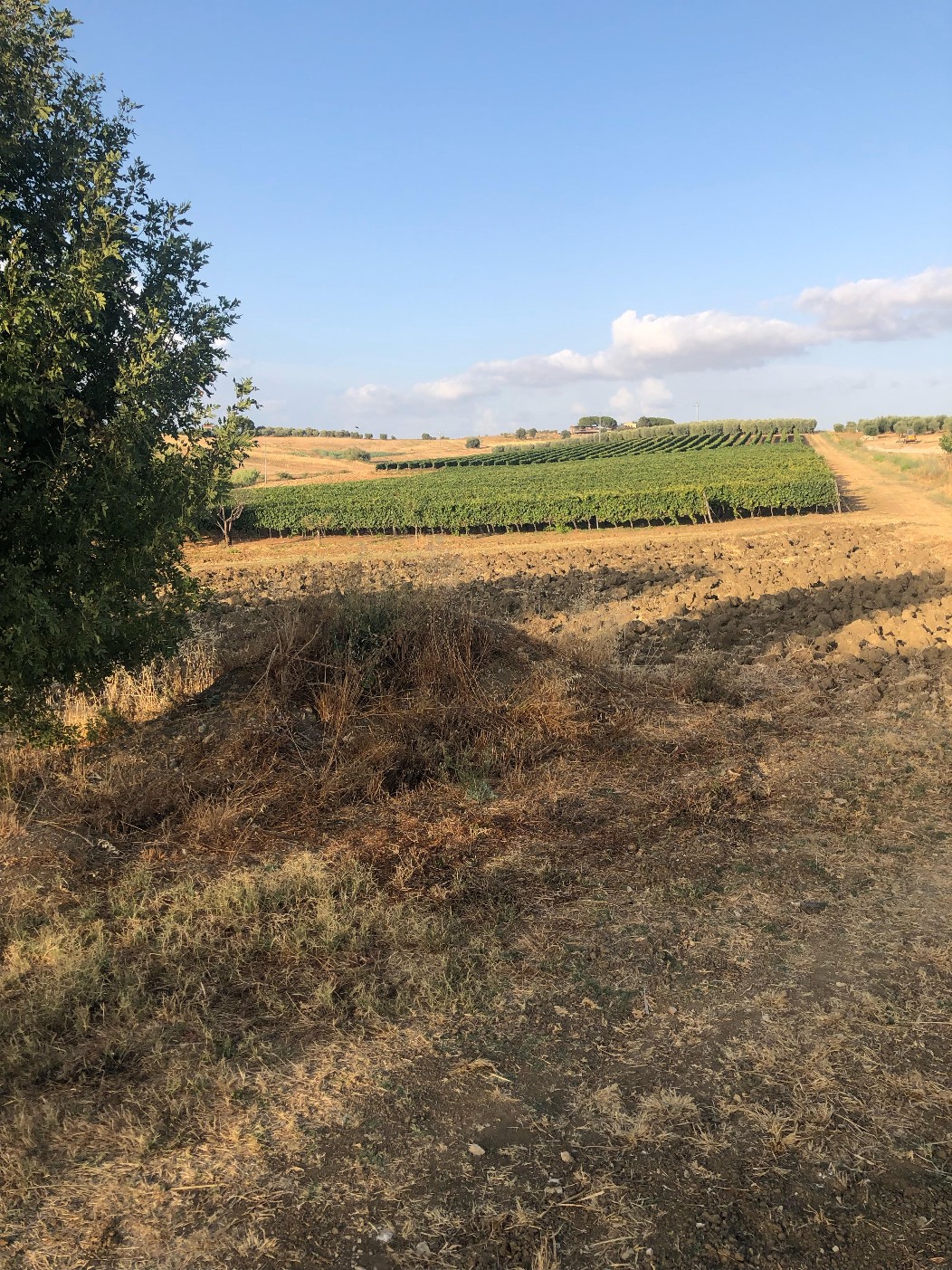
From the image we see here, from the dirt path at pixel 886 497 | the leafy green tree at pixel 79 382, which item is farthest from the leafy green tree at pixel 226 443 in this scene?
the dirt path at pixel 886 497

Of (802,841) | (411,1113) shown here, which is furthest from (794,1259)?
(802,841)

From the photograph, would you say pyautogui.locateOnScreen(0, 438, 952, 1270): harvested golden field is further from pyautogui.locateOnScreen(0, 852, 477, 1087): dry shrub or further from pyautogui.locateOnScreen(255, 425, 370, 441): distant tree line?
pyautogui.locateOnScreen(255, 425, 370, 441): distant tree line

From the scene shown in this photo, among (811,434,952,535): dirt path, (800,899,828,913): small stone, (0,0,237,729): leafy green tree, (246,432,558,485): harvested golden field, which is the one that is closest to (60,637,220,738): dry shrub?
(0,0,237,729): leafy green tree

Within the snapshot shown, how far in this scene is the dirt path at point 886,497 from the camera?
31.3m

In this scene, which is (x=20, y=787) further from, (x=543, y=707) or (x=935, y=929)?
(x=935, y=929)

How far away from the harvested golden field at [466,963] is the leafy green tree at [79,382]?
164 cm

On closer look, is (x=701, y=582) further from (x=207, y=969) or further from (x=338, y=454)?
(x=338, y=454)

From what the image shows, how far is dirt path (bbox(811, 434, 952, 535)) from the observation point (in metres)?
31.3

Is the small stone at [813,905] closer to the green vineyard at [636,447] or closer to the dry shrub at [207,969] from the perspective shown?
the dry shrub at [207,969]

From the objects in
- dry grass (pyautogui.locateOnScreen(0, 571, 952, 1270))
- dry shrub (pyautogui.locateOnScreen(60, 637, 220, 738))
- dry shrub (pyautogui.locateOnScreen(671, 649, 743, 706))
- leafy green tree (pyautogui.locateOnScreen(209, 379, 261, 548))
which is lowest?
dry grass (pyautogui.locateOnScreen(0, 571, 952, 1270))

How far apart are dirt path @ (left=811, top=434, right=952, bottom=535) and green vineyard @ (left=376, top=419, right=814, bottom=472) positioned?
2257 centimetres

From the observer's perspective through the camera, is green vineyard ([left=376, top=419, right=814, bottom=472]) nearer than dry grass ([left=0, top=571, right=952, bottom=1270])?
No

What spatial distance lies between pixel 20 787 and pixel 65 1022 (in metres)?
3.14

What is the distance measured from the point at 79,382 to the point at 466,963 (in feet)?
15.9
